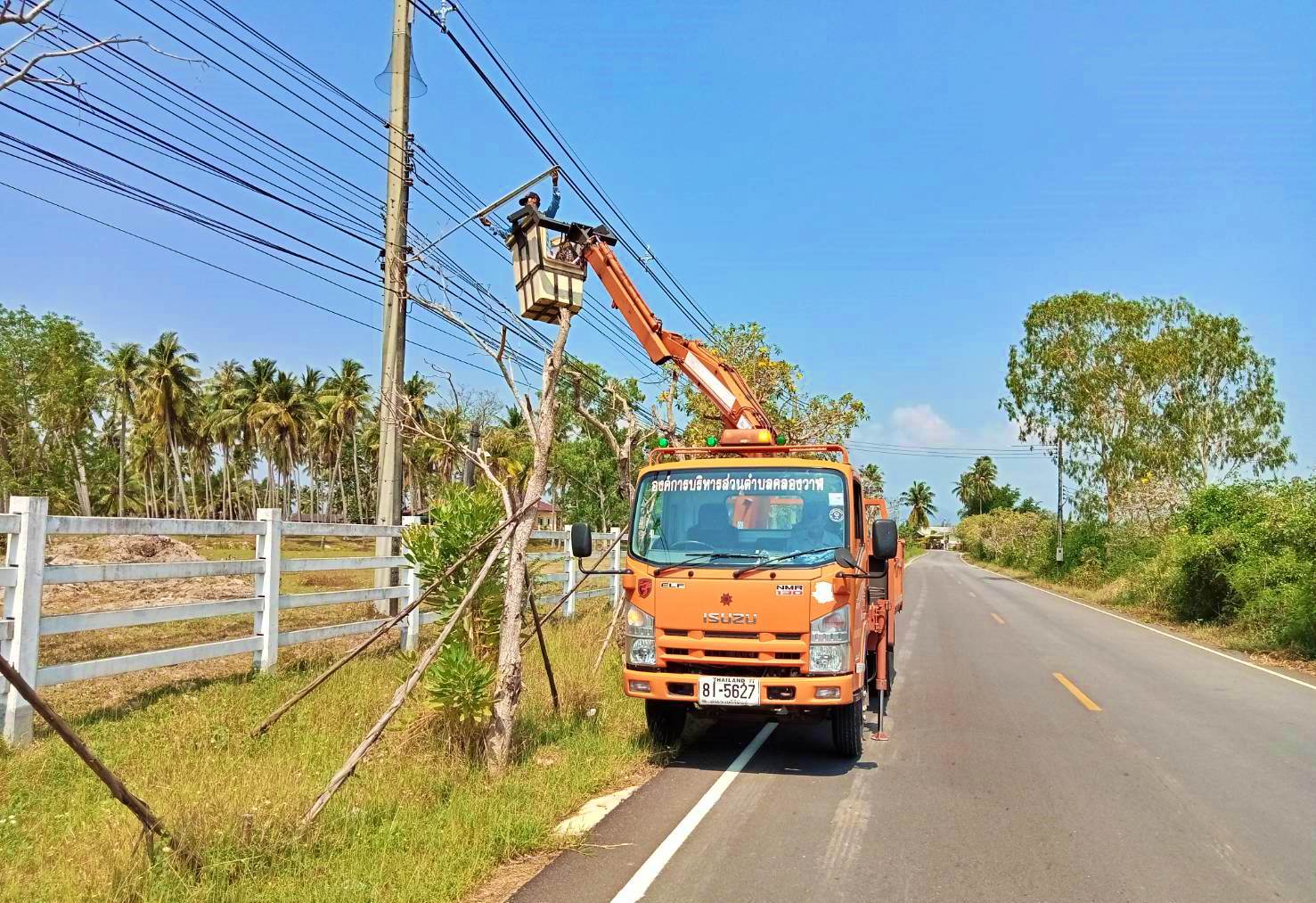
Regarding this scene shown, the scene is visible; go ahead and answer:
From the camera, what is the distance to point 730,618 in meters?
6.75

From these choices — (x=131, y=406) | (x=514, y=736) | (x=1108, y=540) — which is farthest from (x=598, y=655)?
(x=131, y=406)

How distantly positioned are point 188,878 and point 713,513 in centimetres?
468

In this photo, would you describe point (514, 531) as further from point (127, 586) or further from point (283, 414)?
point (283, 414)

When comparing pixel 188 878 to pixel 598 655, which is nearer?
pixel 188 878

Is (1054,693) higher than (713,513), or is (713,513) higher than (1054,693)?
(713,513)

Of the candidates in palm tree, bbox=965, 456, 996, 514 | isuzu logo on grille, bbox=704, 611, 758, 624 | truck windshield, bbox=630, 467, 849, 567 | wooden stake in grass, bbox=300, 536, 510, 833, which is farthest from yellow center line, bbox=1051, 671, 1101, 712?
palm tree, bbox=965, 456, 996, 514

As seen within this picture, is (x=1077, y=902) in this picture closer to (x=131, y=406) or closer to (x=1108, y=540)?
(x=1108, y=540)

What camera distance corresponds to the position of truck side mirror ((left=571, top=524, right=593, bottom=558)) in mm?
7303

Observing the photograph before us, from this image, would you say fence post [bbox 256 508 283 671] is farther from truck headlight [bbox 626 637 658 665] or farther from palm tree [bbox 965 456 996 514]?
palm tree [bbox 965 456 996 514]

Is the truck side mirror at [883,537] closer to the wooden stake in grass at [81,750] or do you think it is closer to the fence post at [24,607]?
the wooden stake in grass at [81,750]

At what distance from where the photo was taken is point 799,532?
7316mm

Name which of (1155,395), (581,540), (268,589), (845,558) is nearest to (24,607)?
(268,589)

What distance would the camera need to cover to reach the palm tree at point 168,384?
47500mm

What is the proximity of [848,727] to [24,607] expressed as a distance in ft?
20.8
